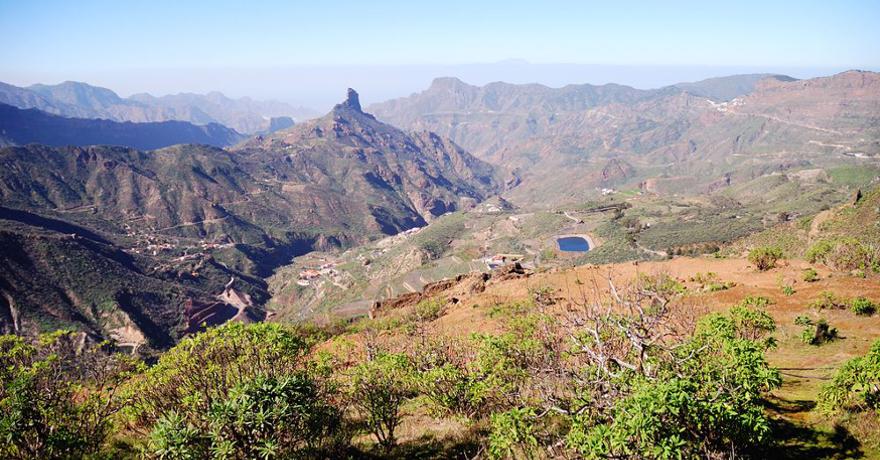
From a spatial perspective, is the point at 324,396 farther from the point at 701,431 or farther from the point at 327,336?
the point at 327,336

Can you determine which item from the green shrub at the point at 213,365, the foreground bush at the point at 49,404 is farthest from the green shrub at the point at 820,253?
the foreground bush at the point at 49,404

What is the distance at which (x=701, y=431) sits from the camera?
447 inches

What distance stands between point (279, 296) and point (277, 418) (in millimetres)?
185560

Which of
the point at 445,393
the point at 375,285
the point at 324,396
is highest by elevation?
the point at 324,396

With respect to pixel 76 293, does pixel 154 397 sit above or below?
above

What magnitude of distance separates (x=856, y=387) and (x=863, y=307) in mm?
22638

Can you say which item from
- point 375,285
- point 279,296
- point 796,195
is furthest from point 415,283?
point 796,195

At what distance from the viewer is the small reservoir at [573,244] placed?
153375 mm

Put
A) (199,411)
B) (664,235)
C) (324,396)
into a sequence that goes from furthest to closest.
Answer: (664,235), (324,396), (199,411)

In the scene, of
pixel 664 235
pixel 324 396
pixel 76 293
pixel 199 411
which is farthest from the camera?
pixel 664 235

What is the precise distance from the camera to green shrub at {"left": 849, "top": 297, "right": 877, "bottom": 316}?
3169 cm

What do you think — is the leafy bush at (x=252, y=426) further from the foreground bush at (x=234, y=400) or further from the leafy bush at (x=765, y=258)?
the leafy bush at (x=765, y=258)

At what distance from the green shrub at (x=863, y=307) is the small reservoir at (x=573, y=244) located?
120024 millimetres

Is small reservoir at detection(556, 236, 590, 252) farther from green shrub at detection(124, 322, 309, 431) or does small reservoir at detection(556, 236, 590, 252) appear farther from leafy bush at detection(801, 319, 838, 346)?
green shrub at detection(124, 322, 309, 431)
